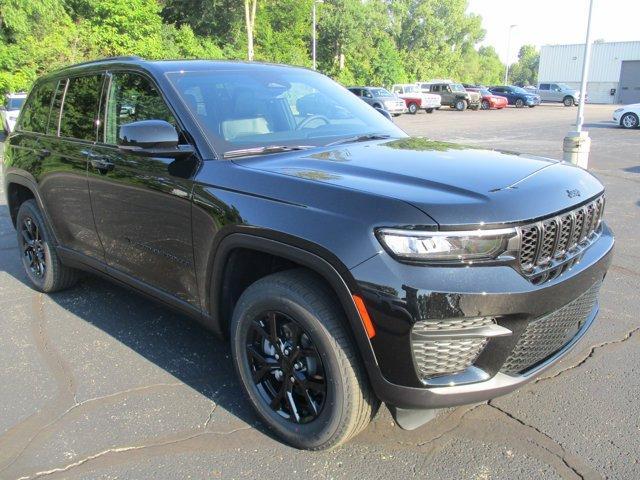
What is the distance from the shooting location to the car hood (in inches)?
89.0

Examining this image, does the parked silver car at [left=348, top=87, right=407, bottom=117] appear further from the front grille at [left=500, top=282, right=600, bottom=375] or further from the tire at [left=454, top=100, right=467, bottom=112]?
the front grille at [left=500, top=282, right=600, bottom=375]

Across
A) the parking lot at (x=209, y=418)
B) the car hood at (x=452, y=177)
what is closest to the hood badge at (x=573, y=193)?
the car hood at (x=452, y=177)

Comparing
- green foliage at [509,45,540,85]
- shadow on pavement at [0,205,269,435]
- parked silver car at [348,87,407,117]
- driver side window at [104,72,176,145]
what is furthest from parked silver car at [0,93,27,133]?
green foliage at [509,45,540,85]

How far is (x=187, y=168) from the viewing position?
299 cm

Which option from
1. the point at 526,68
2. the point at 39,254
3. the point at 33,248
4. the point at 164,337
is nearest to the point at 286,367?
the point at 164,337

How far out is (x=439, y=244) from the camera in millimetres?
2199

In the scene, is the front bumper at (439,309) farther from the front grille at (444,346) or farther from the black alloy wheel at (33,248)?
the black alloy wheel at (33,248)

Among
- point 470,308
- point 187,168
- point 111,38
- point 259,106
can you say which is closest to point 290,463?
point 470,308

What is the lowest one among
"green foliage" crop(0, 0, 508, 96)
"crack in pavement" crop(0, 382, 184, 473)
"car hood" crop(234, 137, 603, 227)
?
"crack in pavement" crop(0, 382, 184, 473)

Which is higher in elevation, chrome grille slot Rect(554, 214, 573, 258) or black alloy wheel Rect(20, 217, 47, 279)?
chrome grille slot Rect(554, 214, 573, 258)

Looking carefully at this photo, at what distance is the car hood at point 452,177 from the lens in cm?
226

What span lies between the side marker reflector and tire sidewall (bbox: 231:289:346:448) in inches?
8.0

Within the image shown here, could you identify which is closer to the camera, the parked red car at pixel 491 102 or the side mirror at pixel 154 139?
the side mirror at pixel 154 139

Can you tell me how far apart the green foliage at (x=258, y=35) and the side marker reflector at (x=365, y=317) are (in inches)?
662
